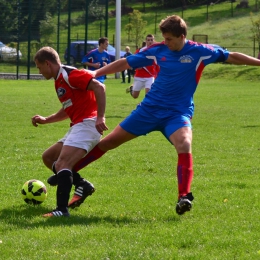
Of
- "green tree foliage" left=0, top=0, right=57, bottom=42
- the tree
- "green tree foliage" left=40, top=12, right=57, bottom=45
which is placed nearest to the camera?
"green tree foliage" left=40, top=12, right=57, bottom=45

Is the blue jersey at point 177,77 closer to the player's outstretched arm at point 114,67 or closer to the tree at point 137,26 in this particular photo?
the player's outstretched arm at point 114,67

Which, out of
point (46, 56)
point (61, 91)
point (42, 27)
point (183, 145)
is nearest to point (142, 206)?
point (183, 145)

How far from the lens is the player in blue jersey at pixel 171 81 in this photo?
6.27 metres

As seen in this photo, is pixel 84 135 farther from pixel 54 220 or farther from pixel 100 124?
pixel 54 220

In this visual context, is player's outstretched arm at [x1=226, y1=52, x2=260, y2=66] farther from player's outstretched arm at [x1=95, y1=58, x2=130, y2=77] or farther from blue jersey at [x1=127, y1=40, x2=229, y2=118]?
player's outstretched arm at [x1=95, y1=58, x2=130, y2=77]

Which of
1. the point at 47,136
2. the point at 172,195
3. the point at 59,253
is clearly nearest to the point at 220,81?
the point at 47,136

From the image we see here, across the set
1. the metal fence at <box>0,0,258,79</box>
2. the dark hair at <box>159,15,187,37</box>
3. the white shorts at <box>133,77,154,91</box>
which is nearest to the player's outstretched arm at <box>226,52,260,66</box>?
the dark hair at <box>159,15,187,37</box>

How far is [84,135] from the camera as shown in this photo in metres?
6.33

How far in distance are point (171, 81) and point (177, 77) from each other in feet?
0.23

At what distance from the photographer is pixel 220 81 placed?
35.7 metres

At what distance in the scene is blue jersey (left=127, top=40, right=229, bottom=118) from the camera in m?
6.38

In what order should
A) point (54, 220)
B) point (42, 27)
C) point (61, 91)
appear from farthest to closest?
point (42, 27)
point (61, 91)
point (54, 220)

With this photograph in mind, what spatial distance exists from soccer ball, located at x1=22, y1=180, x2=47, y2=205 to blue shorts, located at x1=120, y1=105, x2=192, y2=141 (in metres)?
1.06

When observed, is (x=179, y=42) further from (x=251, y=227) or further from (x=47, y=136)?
(x=47, y=136)
